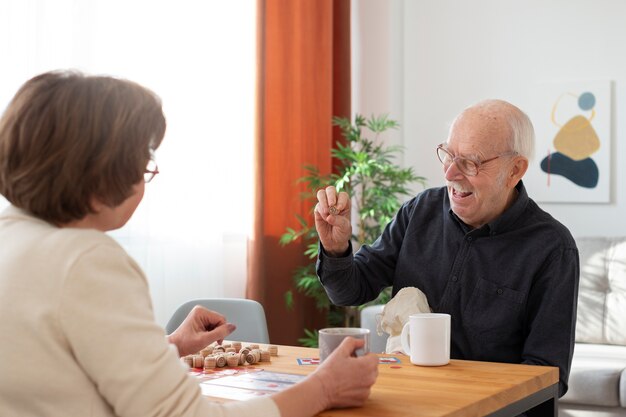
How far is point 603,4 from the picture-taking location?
4.94 metres

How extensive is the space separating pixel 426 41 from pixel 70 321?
4.63 m

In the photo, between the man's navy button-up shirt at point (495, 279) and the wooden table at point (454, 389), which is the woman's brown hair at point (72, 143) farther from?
the man's navy button-up shirt at point (495, 279)

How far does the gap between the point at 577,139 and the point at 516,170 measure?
112 inches

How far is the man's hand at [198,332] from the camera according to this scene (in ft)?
5.83

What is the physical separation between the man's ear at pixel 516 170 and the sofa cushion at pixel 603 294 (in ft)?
7.45

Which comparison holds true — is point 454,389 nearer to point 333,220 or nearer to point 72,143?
point 333,220

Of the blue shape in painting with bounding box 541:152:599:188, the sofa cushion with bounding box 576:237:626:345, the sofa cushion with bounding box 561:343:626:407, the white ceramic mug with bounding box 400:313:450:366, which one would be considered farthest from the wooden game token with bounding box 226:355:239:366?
the blue shape in painting with bounding box 541:152:599:188

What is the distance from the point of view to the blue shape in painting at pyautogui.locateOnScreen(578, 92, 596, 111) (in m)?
4.93

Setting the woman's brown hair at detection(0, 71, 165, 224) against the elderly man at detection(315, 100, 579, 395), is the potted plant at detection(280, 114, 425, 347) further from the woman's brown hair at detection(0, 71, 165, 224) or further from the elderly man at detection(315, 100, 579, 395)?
the woman's brown hair at detection(0, 71, 165, 224)

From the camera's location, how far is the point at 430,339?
5.85 ft

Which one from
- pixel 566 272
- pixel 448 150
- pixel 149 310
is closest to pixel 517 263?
pixel 566 272

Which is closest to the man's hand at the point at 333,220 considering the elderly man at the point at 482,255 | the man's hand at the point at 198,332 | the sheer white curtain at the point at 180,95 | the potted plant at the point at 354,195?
the elderly man at the point at 482,255

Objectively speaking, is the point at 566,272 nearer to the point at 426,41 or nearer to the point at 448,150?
the point at 448,150

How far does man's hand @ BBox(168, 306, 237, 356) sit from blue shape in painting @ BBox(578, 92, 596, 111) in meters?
3.65
